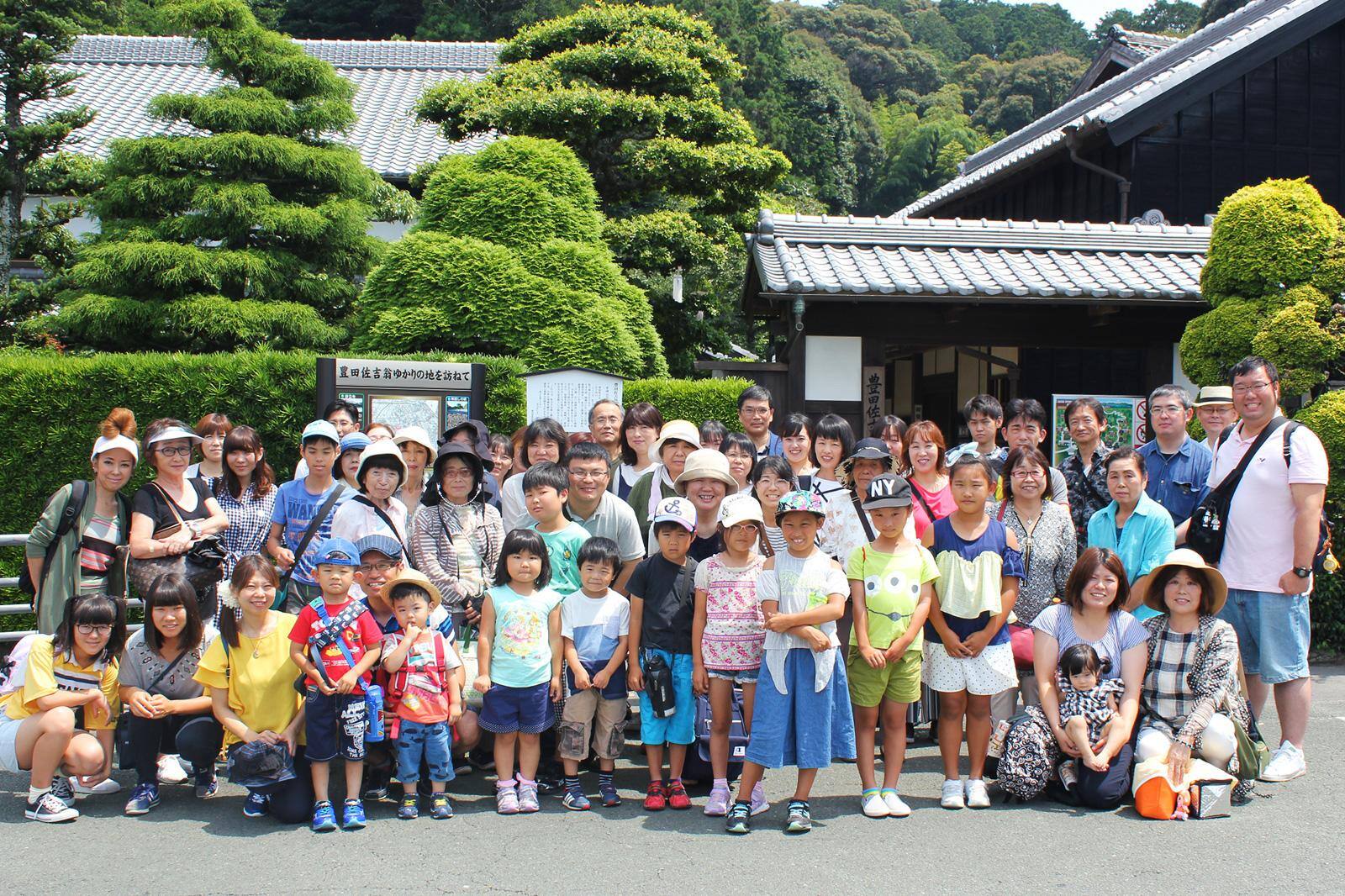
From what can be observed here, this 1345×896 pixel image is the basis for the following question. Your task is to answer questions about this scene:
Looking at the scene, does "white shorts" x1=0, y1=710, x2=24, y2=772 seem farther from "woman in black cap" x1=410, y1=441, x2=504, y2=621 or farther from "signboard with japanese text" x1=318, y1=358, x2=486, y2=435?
"signboard with japanese text" x1=318, y1=358, x2=486, y2=435

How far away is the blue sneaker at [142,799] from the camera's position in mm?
4652

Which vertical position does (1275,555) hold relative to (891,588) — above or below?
above

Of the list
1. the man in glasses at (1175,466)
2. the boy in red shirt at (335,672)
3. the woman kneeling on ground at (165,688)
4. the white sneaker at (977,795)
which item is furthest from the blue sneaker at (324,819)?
the man in glasses at (1175,466)

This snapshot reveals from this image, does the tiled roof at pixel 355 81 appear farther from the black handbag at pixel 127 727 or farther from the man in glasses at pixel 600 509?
the black handbag at pixel 127 727

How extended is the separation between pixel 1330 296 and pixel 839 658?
5.61 meters

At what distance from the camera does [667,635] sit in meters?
4.90

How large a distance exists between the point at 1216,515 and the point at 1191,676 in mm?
1058

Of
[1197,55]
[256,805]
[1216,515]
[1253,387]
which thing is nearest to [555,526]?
[256,805]

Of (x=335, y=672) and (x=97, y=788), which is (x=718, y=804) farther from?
(x=97, y=788)

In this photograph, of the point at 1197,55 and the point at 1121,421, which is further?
the point at 1197,55

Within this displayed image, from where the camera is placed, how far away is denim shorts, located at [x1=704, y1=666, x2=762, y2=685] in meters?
4.71

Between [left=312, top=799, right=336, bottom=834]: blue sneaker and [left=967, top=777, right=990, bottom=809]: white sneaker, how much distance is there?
2.93 metres

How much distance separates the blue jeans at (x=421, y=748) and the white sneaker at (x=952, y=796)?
7.70 ft

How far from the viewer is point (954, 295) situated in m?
9.16
